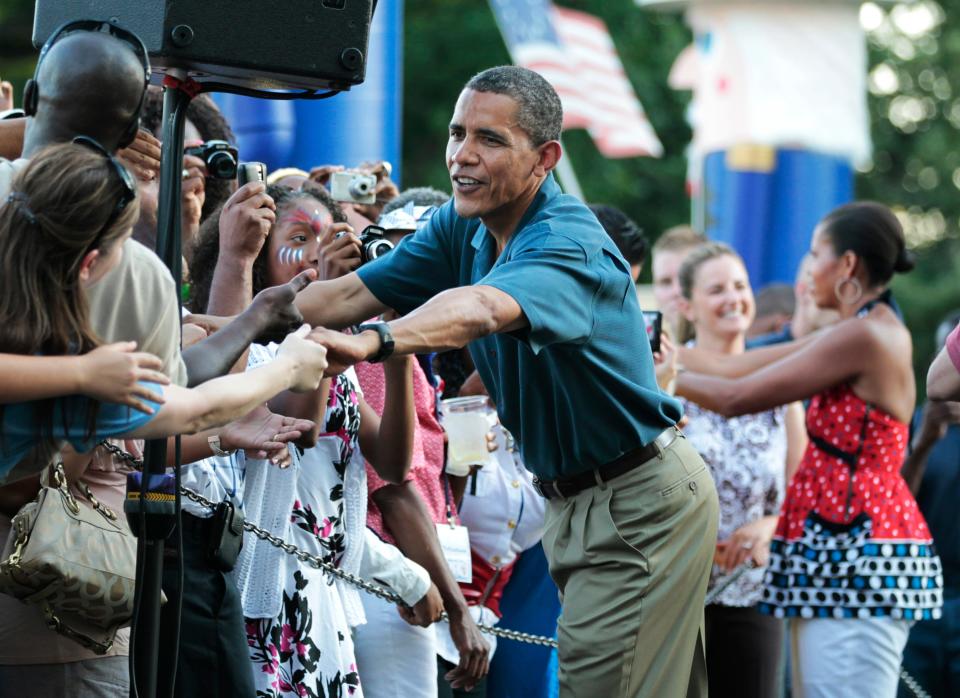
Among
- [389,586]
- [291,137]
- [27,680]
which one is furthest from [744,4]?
[27,680]

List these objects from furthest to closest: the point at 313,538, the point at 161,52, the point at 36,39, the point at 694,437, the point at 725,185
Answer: the point at 725,185, the point at 694,437, the point at 313,538, the point at 36,39, the point at 161,52

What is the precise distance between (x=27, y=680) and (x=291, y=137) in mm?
3297

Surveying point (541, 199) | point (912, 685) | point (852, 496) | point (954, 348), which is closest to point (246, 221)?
point (541, 199)

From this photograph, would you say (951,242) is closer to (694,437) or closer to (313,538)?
(694,437)

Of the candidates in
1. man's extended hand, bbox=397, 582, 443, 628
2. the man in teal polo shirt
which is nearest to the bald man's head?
the man in teal polo shirt

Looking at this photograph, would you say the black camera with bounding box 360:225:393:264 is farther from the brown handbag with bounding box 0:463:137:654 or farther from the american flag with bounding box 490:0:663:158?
the american flag with bounding box 490:0:663:158

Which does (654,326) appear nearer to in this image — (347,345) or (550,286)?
(550,286)

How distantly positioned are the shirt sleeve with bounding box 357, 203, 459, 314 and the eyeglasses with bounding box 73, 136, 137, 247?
134cm

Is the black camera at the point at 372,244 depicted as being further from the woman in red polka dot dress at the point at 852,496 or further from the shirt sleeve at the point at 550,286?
the woman in red polka dot dress at the point at 852,496

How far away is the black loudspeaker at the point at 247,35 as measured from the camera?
10.2 feet

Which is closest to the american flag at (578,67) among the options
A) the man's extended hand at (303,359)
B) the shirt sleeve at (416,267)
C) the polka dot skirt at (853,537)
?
the polka dot skirt at (853,537)

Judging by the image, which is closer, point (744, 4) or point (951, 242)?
point (744, 4)

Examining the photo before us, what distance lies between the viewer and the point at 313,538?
3.95 metres

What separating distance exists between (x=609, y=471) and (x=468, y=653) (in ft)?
3.11
